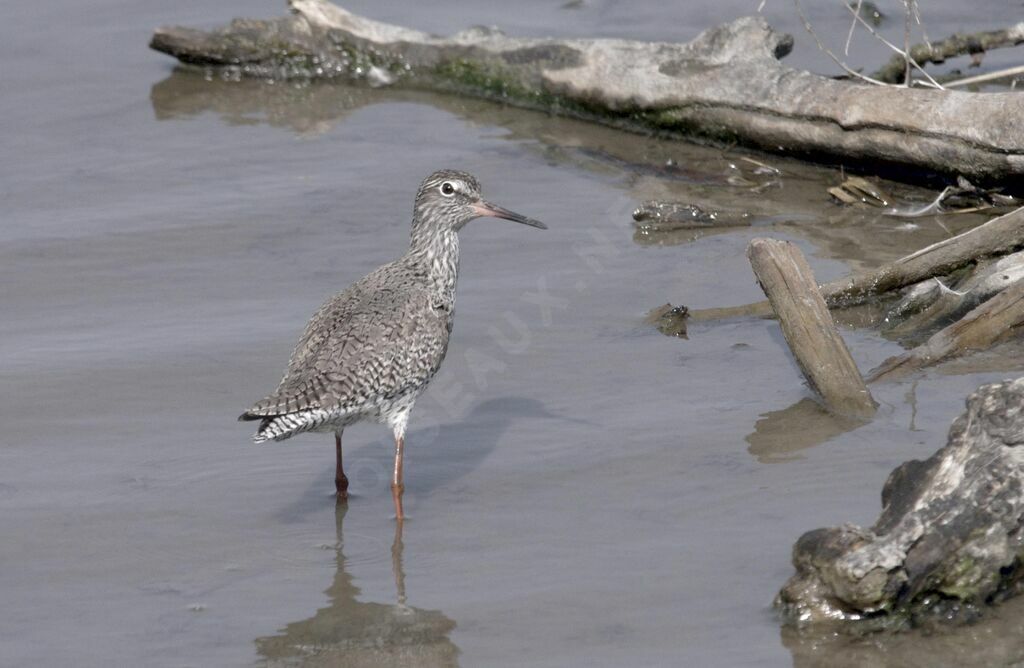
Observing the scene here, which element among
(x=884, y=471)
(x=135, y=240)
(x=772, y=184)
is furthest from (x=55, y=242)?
(x=884, y=471)

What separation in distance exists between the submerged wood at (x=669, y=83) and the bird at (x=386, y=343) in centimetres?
353

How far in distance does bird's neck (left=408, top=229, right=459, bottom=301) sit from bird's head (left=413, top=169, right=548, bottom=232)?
63mm

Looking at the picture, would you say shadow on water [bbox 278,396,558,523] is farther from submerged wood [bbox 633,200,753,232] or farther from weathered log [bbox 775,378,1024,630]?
submerged wood [bbox 633,200,753,232]

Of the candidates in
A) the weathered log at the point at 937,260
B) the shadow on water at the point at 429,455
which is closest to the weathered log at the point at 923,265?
the weathered log at the point at 937,260

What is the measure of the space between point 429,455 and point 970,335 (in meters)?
2.97

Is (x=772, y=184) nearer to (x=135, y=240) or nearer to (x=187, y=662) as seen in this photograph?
(x=135, y=240)

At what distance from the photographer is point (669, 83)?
11586 millimetres

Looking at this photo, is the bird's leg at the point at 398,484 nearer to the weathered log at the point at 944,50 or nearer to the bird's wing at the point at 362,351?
the bird's wing at the point at 362,351

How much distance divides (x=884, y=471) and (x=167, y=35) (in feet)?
30.2

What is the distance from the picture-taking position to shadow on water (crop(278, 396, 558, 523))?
722 cm

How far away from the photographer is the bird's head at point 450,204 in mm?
7984

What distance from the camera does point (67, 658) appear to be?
5.54 metres

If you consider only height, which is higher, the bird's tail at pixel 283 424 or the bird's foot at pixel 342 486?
the bird's tail at pixel 283 424

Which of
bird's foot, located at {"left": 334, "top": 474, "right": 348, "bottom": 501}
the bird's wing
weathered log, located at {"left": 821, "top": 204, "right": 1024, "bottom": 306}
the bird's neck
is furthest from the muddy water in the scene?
the bird's neck
